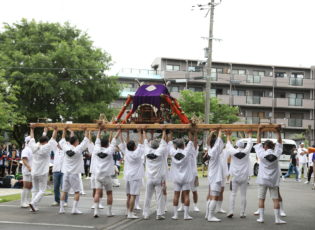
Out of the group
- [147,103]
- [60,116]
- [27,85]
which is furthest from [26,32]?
[147,103]

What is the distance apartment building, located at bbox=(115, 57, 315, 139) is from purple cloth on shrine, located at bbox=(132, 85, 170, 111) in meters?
42.0

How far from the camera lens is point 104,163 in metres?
12.8

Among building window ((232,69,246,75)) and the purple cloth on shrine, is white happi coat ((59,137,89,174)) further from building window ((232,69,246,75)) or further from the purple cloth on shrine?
building window ((232,69,246,75))

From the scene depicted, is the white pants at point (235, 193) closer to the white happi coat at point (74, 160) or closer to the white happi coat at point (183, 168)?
the white happi coat at point (183, 168)

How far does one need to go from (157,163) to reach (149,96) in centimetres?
308

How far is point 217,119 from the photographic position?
4834 cm

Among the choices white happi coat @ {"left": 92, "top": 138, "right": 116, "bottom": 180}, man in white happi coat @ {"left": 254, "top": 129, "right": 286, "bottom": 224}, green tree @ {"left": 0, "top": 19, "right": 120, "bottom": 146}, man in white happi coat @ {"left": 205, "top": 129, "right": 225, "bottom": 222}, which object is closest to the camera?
man in white happi coat @ {"left": 254, "top": 129, "right": 286, "bottom": 224}

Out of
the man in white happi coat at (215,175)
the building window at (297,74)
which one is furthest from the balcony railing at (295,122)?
the man in white happi coat at (215,175)

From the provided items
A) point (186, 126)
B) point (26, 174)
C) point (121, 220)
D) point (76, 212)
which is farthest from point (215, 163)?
point (26, 174)

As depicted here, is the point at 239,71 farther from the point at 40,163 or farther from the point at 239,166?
the point at 40,163

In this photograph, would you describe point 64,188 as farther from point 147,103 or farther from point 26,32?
point 26,32

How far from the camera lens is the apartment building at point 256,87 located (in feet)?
191

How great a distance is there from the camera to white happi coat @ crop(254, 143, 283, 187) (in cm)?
1211

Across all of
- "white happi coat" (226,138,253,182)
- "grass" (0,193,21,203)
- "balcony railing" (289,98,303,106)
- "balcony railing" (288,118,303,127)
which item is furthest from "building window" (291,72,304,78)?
"white happi coat" (226,138,253,182)
